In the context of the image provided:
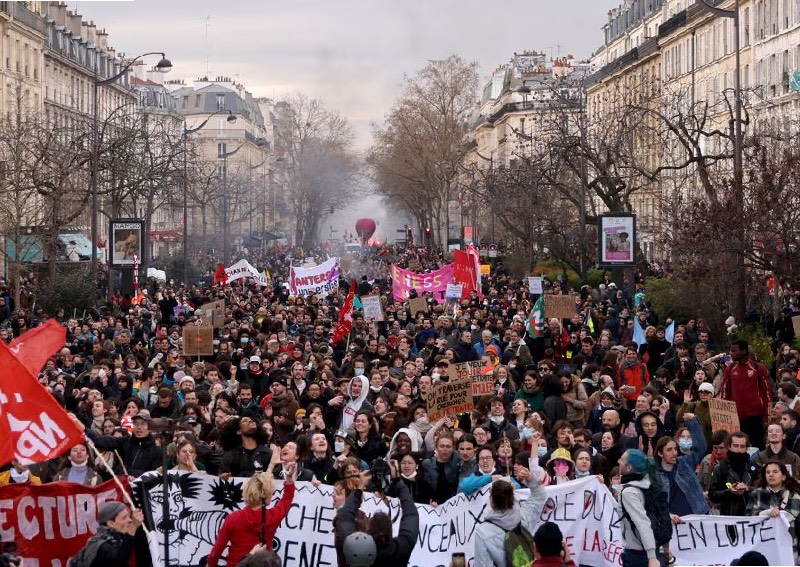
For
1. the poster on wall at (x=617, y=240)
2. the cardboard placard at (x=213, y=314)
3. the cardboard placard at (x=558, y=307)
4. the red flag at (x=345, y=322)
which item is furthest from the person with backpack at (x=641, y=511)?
the poster on wall at (x=617, y=240)

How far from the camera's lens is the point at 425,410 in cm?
1516

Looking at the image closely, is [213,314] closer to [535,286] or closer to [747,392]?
[535,286]

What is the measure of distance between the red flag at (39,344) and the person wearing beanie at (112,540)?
9.93ft

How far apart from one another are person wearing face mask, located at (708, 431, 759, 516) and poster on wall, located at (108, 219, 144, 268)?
3096cm

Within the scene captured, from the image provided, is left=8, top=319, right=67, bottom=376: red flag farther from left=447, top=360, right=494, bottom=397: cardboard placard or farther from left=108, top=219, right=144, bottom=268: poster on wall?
left=108, top=219, right=144, bottom=268: poster on wall

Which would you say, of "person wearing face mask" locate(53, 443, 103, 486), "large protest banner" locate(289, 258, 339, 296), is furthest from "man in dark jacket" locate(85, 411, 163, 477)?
"large protest banner" locate(289, 258, 339, 296)

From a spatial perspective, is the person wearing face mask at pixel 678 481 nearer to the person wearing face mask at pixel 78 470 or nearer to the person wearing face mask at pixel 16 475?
the person wearing face mask at pixel 78 470

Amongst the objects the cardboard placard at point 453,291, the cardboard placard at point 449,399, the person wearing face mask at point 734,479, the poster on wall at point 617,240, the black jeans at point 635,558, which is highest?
the poster on wall at point 617,240

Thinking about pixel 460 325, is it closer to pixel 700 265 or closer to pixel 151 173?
pixel 700 265

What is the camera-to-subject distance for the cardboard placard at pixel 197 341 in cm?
2355

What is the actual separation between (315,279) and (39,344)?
23.9 meters

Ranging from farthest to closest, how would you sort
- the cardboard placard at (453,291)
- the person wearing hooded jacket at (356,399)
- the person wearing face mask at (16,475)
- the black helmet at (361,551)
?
the cardboard placard at (453,291) → the person wearing hooded jacket at (356,399) → the person wearing face mask at (16,475) → the black helmet at (361,551)

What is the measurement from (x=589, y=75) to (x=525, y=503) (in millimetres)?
92620

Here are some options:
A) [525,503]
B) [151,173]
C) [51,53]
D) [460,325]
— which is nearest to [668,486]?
[525,503]
